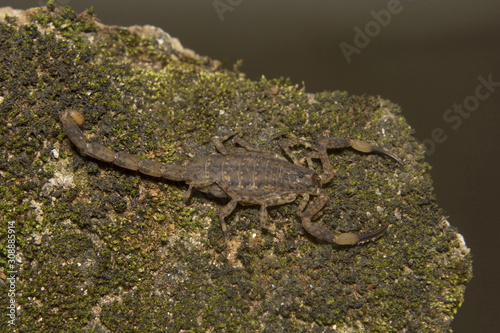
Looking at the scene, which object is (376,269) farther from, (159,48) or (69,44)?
(69,44)

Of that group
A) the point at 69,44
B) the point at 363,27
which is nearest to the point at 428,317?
the point at 363,27
